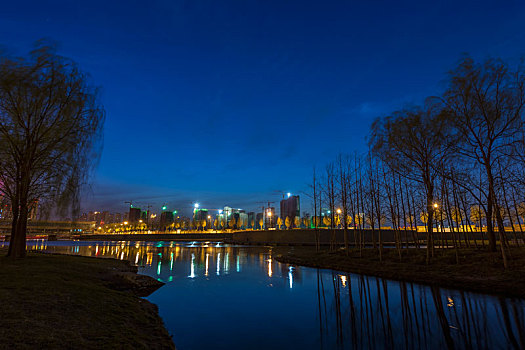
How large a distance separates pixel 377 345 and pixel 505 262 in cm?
1462

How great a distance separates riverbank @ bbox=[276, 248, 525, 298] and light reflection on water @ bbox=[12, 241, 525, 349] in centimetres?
165

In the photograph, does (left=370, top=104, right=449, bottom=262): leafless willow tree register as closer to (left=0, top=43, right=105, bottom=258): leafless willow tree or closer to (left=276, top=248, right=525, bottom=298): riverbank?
(left=276, top=248, right=525, bottom=298): riverbank

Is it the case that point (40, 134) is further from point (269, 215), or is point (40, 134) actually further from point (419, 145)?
point (269, 215)

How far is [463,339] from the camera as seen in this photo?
8.59 metres

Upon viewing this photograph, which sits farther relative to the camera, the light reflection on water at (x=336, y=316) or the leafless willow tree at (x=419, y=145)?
the leafless willow tree at (x=419, y=145)

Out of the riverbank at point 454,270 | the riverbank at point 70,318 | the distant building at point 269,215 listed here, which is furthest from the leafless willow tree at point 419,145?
the distant building at point 269,215

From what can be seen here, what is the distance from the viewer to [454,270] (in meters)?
18.4

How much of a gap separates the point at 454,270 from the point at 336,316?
12.6 m

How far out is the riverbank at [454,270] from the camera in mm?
14945

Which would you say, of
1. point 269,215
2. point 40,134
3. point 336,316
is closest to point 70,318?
point 336,316

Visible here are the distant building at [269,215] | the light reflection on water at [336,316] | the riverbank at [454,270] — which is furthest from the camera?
the distant building at [269,215]

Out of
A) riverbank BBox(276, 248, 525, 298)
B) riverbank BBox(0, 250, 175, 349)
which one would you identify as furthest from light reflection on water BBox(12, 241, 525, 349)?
riverbank BBox(276, 248, 525, 298)

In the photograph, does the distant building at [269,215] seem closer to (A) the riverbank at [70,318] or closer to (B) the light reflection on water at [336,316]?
(B) the light reflection on water at [336,316]

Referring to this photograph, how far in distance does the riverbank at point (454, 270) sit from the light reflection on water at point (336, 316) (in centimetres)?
165
